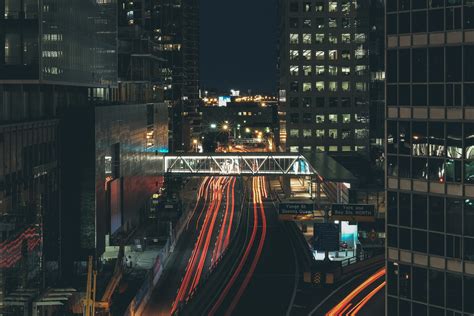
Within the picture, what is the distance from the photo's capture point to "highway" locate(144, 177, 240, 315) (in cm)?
5991

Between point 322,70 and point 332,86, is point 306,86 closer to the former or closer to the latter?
point 322,70

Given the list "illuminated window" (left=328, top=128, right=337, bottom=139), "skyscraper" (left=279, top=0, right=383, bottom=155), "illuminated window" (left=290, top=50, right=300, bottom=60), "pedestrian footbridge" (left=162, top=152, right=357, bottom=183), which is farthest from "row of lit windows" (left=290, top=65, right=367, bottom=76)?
"pedestrian footbridge" (left=162, top=152, right=357, bottom=183)

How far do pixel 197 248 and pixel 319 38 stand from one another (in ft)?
195

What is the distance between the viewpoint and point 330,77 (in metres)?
130

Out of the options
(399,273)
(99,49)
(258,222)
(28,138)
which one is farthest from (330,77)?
(399,273)

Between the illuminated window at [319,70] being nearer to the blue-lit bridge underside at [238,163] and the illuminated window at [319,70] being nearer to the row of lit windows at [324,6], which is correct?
the row of lit windows at [324,6]

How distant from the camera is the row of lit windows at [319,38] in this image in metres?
129

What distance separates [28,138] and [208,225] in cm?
3783

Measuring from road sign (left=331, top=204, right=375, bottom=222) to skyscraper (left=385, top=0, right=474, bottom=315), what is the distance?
2472 centimetres

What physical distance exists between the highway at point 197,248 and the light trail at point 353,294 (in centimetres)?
969

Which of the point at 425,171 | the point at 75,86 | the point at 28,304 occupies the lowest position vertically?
the point at 28,304

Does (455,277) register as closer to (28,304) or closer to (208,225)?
(28,304)

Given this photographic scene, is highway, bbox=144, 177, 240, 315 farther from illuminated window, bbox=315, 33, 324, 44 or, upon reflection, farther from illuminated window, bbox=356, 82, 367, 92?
illuminated window, bbox=315, 33, 324, 44

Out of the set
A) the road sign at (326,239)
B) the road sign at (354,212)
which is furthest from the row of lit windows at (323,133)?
the road sign at (326,239)
